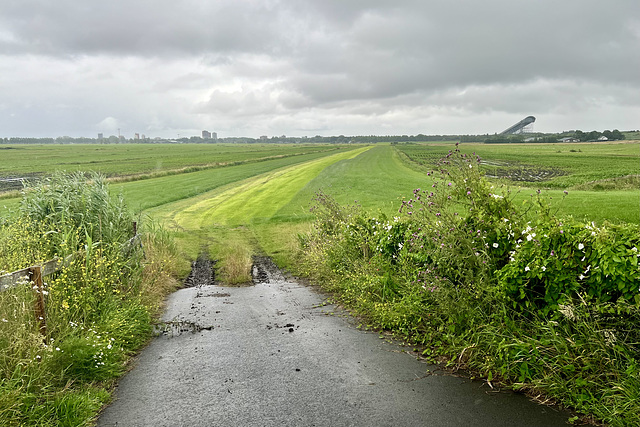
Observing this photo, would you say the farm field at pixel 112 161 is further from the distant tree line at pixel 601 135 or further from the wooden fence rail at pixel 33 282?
the distant tree line at pixel 601 135

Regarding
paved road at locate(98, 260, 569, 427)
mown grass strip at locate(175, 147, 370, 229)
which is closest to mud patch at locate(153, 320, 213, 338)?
paved road at locate(98, 260, 569, 427)

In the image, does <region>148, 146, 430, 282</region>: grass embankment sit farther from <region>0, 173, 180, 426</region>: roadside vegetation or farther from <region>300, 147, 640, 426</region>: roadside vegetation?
<region>300, 147, 640, 426</region>: roadside vegetation

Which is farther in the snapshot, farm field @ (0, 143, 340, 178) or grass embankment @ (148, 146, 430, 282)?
farm field @ (0, 143, 340, 178)

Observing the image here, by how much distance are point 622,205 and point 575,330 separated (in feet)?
54.1

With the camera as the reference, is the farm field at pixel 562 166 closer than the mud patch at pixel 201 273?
No

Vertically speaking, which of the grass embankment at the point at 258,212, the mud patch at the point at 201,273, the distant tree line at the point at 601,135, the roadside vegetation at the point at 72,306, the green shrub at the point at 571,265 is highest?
the distant tree line at the point at 601,135

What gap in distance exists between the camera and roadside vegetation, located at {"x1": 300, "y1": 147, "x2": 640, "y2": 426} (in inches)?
191

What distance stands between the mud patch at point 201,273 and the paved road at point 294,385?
3.99 m

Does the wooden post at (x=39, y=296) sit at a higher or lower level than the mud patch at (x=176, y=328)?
higher

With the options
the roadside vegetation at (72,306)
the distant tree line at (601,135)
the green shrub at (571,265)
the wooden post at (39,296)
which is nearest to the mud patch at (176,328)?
the roadside vegetation at (72,306)

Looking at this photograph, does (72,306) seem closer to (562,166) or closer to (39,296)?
(39,296)

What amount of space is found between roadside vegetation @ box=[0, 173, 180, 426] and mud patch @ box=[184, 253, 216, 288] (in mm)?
679

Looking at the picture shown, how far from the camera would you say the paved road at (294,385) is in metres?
4.96

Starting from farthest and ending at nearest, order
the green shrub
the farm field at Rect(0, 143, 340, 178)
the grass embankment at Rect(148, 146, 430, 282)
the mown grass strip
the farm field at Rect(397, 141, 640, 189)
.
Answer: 1. the farm field at Rect(0, 143, 340, 178)
2. the farm field at Rect(397, 141, 640, 189)
3. the mown grass strip
4. the grass embankment at Rect(148, 146, 430, 282)
5. the green shrub
